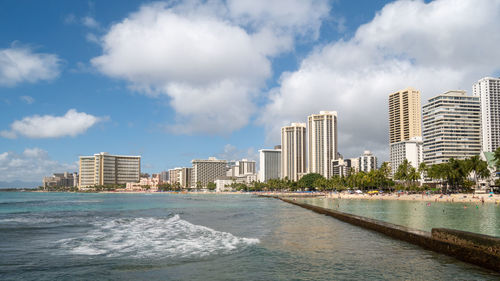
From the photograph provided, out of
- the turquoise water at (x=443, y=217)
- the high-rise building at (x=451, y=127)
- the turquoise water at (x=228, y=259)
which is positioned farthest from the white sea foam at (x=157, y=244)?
the high-rise building at (x=451, y=127)

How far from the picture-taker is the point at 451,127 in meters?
190

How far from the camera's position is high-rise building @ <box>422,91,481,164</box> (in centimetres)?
18900

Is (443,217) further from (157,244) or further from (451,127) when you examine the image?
(451,127)

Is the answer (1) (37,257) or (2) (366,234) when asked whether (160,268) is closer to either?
(1) (37,257)

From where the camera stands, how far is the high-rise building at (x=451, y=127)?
189000 mm

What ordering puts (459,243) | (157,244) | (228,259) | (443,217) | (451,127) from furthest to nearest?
(451,127), (443,217), (157,244), (228,259), (459,243)

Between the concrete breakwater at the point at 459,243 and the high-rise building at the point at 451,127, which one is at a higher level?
the high-rise building at the point at 451,127

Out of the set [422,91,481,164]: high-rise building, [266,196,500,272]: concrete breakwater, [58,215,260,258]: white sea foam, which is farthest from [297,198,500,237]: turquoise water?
[422,91,481,164]: high-rise building

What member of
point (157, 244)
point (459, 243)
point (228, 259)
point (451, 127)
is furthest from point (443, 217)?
point (451, 127)

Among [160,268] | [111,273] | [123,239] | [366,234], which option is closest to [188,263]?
[160,268]

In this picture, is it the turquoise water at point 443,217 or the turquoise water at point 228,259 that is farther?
the turquoise water at point 443,217

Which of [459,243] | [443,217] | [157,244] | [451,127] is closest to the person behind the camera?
[459,243]

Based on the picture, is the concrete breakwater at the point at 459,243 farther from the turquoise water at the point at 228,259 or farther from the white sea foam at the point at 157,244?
the white sea foam at the point at 157,244

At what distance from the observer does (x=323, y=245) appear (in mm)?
20500
